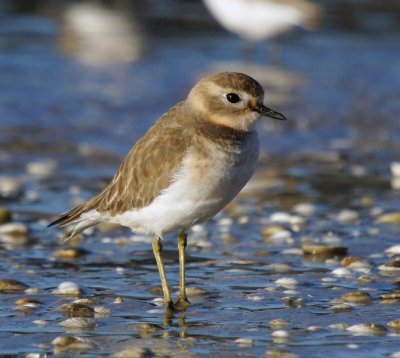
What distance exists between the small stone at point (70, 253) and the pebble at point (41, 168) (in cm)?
225

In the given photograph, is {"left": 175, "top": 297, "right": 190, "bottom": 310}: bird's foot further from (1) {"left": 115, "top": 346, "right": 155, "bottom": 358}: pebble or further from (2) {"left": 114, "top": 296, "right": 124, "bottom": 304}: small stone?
(1) {"left": 115, "top": 346, "right": 155, "bottom": 358}: pebble

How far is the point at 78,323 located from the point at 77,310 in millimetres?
258

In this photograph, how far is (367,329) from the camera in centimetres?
493

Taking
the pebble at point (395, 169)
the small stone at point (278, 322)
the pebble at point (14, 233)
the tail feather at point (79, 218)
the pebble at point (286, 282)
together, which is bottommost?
the small stone at point (278, 322)

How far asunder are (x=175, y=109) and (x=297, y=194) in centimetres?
271

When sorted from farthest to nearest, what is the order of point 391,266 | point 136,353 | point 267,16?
point 267,16 → point 391,266 → point 136,353

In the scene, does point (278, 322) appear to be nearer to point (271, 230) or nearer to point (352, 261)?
point (352, 261)

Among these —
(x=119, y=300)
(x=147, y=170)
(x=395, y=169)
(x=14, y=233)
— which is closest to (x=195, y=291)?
(x=119, y=300)

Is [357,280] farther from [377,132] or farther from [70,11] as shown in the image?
[70,11]

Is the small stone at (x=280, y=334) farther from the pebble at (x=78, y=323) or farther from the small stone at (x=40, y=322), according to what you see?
the small stone at (x=40, y=322)

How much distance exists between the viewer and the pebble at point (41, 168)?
8.91m

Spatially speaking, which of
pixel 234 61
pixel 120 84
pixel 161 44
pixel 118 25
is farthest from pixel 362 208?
pixel 118 25

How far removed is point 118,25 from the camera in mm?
17406

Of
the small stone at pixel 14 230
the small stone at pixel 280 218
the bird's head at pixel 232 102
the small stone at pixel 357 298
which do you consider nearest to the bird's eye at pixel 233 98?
the bird's head at pixel 232 102
